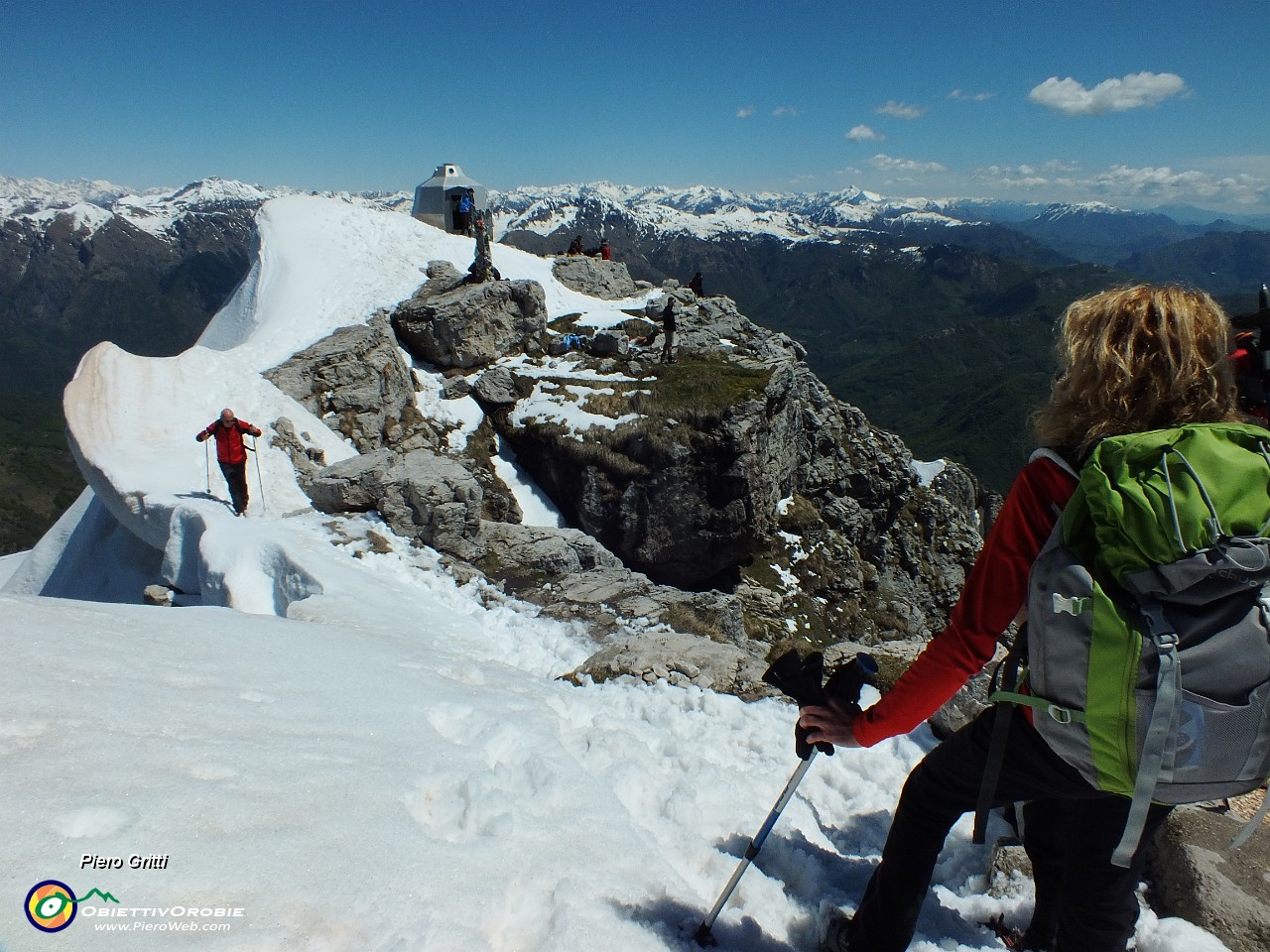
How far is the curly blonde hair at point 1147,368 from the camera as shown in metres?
2.82

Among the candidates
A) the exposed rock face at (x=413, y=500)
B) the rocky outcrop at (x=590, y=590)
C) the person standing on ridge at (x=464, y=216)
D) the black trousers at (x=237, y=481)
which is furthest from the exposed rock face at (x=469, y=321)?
the black trousers at (x=237, y=481)

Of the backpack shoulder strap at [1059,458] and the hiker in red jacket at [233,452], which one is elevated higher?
the backpack shoulder strap at [1059,458]

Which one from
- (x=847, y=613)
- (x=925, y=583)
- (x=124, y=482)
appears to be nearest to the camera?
(x=124, y=482)

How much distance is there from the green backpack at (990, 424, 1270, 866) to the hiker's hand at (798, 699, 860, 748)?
111cm

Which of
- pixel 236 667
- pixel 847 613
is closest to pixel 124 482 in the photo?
pixel 236 667

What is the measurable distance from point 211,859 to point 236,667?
3.18m

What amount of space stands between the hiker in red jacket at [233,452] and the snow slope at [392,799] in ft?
25.5

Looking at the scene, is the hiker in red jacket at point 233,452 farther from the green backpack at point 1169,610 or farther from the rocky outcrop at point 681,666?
the green backpack at point 1169,610

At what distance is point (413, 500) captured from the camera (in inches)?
672

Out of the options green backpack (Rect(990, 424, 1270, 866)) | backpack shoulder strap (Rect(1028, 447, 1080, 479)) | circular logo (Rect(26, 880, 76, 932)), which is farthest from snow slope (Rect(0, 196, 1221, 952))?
backpack shoulder strap (Rect(1028, 447, 1080, 479))

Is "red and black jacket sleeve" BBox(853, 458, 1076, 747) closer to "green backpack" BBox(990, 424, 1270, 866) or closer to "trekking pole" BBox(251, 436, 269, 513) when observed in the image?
"green backpack" BBox(990, 424, 1270, 866)

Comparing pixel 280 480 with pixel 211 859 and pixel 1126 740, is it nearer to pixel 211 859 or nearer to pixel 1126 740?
pixel 211 859

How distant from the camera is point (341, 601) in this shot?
1112cm

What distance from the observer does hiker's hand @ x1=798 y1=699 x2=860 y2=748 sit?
360 centimetres
